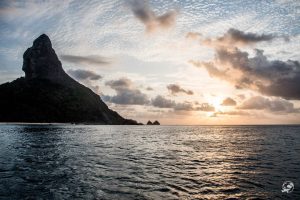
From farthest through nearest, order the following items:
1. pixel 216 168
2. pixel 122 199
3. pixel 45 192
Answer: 1. pixel 216 168
2. pixel 45 192
3. pixel 122 199

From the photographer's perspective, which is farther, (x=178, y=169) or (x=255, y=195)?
(x=178, y=169)

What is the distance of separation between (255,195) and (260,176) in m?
8.56

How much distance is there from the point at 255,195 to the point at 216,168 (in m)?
13.7

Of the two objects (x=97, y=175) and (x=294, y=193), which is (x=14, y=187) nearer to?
(x=97, y=175)

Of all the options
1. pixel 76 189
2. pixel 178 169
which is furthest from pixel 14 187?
pixel 178 169

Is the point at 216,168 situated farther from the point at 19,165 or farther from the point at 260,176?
the point at 19,165

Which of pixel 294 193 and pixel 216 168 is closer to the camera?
pixel 294 193

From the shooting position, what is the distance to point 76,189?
22109mm

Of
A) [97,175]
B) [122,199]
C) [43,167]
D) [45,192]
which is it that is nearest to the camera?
[122,199]

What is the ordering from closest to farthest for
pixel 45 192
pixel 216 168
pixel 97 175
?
pixel 45 192 < pixel 97 175 < pixel 216 168

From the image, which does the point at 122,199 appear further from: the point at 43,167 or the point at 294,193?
the point at 43,167

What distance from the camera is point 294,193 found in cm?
2188

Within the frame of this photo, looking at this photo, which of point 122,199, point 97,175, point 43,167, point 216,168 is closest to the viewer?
point 122,199

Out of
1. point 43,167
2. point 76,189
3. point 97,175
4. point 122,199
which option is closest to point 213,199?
point 122,199
